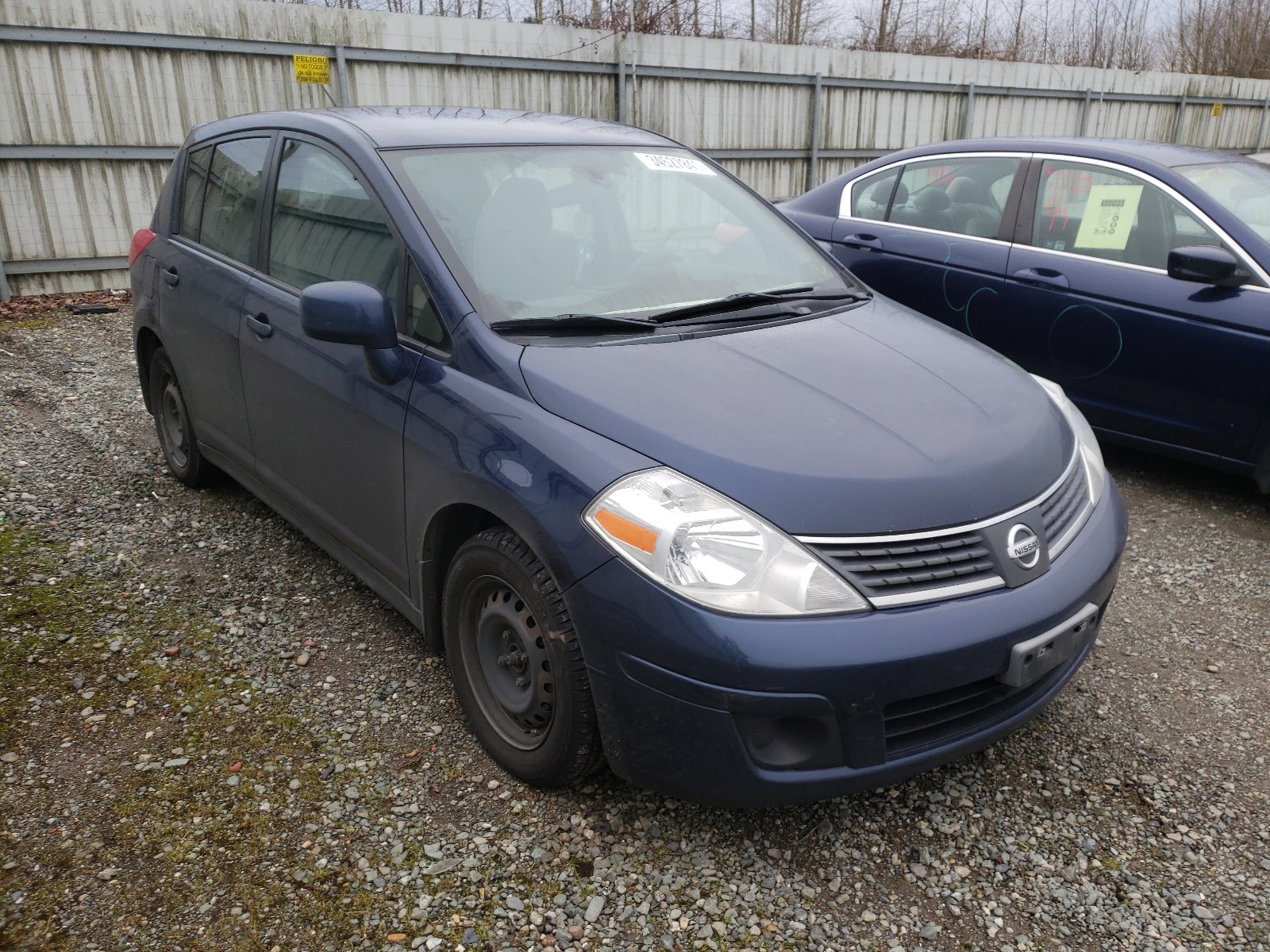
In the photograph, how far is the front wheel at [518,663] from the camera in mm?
2182

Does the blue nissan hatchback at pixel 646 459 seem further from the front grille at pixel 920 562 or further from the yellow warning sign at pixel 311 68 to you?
the yellow warning sign at pixel 311 68

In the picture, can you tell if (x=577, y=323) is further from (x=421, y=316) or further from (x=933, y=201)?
(x=933, y=201)

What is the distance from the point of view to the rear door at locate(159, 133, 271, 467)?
3553 mm

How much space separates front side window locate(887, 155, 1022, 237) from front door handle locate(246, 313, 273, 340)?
11.8 ft

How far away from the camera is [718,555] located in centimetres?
200

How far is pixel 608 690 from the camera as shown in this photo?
2102mm

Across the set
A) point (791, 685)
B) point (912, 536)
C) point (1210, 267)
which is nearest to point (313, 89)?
point (1210, 267)

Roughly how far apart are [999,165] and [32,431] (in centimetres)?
542

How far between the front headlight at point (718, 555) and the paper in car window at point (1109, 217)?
11.2 ft

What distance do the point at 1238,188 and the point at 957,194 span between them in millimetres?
1304

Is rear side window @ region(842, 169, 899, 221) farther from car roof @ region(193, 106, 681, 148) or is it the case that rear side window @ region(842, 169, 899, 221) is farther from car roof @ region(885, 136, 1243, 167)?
car roof @ region(193, 106, 681, 148)

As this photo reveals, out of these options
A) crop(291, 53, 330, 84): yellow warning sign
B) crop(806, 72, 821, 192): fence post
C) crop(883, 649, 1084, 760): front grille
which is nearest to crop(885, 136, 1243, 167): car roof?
crop(883, 649, 1084, 760): front grille

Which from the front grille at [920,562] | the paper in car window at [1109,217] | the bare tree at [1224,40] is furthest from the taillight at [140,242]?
the bare tree at [1224,40]

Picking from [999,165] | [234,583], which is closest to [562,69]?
[999,165]
